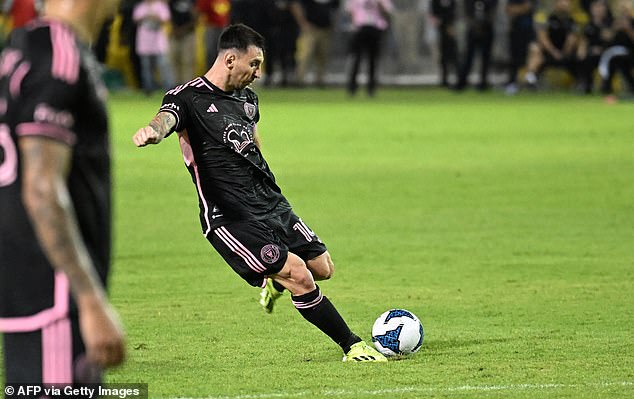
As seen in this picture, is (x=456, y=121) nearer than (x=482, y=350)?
No

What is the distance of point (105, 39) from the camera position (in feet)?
106

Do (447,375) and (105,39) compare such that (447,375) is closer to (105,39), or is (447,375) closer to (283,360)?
(283,360)

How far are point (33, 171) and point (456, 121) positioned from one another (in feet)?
71.1

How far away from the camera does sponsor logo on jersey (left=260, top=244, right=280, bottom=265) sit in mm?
7695

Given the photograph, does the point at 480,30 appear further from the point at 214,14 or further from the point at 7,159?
the point at 7,159

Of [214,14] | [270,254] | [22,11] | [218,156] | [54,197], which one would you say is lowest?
[214,14]

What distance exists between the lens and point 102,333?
12.0ft

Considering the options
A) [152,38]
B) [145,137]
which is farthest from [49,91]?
[152,38]

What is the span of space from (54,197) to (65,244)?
13 centimetres

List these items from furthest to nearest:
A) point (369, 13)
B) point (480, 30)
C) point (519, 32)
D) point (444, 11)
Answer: point (519, 32) < point (444, 11) < point (480, 30) < point (369, 13)

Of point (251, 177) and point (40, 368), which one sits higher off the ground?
point (40, 368)

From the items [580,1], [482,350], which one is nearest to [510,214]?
[482,350]

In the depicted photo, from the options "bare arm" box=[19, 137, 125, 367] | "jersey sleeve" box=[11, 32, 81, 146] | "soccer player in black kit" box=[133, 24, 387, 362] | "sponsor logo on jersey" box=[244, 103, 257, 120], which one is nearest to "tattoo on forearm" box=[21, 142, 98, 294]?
"bare arm" box=[19, 137, 125, 367]

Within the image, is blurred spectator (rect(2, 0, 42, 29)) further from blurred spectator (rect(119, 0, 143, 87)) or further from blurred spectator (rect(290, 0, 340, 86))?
blurred spectator (rect(290, 0, 340, 86))
